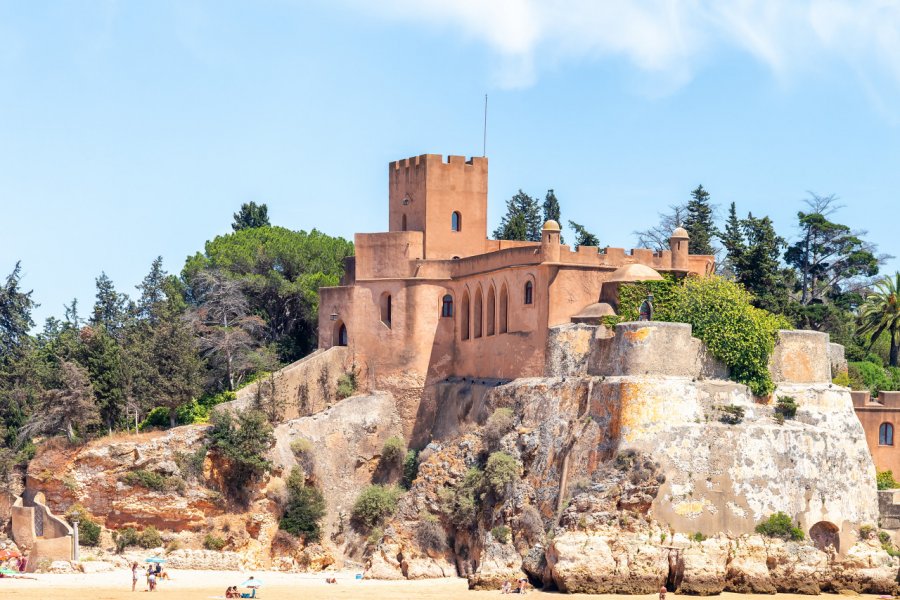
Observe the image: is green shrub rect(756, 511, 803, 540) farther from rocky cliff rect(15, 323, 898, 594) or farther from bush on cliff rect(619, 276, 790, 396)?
bush on cliff rect(619, 276, 790, 396)

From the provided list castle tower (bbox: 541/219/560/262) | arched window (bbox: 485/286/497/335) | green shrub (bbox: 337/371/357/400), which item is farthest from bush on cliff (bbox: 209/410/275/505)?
castle tower (bbox: 541/219/560/262)

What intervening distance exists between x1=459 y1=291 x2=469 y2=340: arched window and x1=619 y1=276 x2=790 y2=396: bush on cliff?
818cm

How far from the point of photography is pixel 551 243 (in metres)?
60.2

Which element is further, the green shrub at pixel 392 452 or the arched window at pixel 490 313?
the green shrub at pixel 392 452

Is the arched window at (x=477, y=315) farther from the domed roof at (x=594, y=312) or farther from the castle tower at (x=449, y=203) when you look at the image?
the domed roof at (x=594, y=312)

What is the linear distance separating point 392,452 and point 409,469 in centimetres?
94

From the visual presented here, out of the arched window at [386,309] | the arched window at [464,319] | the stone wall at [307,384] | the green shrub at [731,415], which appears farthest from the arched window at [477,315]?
the green shrub at [731,415]

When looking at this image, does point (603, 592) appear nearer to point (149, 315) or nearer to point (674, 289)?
point (674, 289)

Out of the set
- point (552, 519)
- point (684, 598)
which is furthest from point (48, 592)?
point (684, 598)

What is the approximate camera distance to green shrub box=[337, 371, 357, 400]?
65.6 meters

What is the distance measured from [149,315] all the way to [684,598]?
28448 millimetres

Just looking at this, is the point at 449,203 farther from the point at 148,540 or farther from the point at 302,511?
the point at 148,540

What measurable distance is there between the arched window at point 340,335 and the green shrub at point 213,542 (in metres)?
10.2

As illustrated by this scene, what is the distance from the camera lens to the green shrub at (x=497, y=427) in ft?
193
